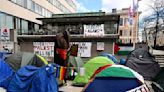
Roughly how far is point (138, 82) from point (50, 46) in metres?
13.6

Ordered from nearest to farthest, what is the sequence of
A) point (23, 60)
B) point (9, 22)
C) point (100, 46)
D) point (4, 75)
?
point (4, 75)
point (23, 60)
point (100, 46)
point (9, 22)

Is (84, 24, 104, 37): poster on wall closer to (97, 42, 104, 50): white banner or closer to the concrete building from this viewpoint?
(97, 42, 104, 50): white banner

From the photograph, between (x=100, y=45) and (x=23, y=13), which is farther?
(x=23, y=13)

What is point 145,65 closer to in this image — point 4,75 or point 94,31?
point 4,75

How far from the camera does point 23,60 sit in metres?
7.92

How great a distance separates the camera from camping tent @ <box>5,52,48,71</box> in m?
7.72

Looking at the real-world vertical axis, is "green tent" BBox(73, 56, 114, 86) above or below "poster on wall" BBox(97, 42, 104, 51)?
below

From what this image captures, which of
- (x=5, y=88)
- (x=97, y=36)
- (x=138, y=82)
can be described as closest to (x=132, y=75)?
(x=138, y=82)

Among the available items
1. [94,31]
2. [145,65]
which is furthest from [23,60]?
[94,31]

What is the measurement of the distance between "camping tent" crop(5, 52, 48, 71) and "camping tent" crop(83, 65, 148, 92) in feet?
15.7

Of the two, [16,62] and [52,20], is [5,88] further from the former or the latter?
[52,20]

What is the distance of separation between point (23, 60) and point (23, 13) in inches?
889

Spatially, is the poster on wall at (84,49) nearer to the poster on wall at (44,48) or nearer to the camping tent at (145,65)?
the poster on wall at (44,48)

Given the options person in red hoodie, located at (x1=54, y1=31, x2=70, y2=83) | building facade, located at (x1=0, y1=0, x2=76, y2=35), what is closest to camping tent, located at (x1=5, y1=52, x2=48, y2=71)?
person in red hoodie, located at (x1=54, y1=31, x2=70, y2=83)
